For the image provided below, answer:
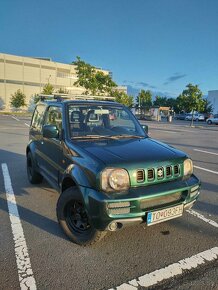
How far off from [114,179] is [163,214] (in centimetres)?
74

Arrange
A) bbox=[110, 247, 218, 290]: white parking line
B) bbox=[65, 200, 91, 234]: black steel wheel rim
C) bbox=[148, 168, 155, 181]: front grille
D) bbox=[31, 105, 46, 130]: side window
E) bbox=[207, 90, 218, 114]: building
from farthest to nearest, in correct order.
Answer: bbox=[207, 90, 218, 114]: building < bbox=[31, 105, 46, 130]: side window < bbox=[65, 200, 91, 234]: black steel wheel rim < bbox=[148, 168, 155, 181]: front grille < bbox=[110, 247, 218, 290]: white parking line

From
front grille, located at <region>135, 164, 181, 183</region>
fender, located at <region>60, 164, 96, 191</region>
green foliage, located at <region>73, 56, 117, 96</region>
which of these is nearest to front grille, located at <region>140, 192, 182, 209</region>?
front grille, located at <region>135, 164, 181, 183</region>

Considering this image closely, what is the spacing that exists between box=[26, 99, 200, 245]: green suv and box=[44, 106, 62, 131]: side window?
2 cm

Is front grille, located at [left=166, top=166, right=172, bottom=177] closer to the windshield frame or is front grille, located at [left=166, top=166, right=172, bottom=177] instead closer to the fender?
the fender

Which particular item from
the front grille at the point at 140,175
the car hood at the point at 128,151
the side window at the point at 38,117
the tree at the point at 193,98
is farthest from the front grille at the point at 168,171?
the tree at the point at 193,98

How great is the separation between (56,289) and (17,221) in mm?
1650

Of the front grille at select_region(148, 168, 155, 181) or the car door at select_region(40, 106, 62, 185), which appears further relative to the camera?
the car door at select_region(40, 106, 62, 185)

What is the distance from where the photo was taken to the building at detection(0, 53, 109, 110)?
64188 millimetres

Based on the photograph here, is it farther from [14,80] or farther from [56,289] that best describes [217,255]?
[14,80]

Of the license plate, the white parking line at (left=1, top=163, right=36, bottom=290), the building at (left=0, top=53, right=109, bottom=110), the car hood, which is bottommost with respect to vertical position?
the white parking line at (left=1, top=163, right=36, bottom=290)

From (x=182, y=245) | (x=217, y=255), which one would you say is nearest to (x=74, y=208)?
(x=182, y=245)

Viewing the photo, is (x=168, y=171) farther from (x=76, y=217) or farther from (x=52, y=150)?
(x=52, y=150)

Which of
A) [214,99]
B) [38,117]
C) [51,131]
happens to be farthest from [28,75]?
[51,131]

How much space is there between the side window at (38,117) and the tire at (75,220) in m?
2.13
